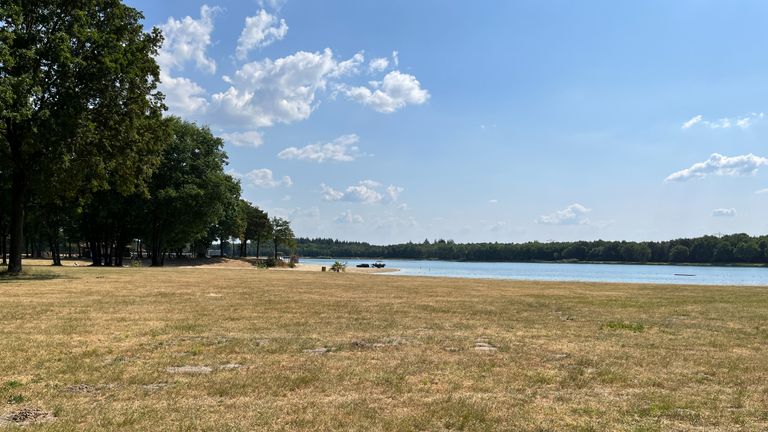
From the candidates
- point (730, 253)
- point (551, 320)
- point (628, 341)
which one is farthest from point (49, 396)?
point (730, 253)

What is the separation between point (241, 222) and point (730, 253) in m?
139

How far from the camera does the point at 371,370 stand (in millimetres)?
8008

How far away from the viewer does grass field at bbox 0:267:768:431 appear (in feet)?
19.0

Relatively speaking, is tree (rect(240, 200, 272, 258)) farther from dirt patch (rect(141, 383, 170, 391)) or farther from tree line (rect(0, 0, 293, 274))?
dirt patch (rect(141, 383, 170, 391))

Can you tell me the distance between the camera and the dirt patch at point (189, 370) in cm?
772

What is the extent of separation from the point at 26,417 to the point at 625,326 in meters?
12.3

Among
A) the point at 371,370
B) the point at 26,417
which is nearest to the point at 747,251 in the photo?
the point at 371,370

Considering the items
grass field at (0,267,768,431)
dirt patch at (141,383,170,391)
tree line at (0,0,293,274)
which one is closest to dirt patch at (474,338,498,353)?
grass field at (0,267,768,431)

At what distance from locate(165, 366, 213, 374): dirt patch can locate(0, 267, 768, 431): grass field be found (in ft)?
0.10

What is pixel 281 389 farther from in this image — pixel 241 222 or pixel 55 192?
pixel 241 222

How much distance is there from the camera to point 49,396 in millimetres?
6375

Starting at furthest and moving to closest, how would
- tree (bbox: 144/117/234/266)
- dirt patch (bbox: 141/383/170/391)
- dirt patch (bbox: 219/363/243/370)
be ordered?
tree (bbox: 144/117/234/266)
dirt patch (bbox: 219/363/243/370)
dirt patch (bbox: 141/383/170/391)

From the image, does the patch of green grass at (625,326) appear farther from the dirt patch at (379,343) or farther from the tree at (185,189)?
Result: the tree at (185,189)

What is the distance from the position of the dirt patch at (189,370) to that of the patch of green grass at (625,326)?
9.36 m
